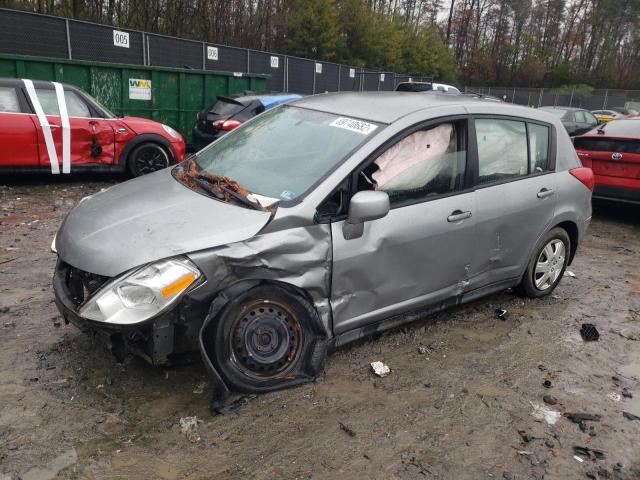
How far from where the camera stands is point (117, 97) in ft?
36.2

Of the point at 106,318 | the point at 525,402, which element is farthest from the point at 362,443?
the point at 106,318

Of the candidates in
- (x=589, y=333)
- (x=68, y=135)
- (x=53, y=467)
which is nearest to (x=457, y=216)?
(x=589, y=333)

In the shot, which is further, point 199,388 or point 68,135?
point 68,135

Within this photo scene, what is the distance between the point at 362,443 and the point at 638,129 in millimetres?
7173

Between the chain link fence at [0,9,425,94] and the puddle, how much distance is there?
12.5 meters

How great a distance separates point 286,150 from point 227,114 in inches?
299

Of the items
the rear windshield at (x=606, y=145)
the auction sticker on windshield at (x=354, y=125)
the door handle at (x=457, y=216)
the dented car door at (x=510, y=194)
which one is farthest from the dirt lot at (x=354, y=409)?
the rear windshield at (x=606, y=145)

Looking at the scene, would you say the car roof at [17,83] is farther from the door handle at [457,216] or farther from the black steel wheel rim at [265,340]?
the door handle at [457,216]

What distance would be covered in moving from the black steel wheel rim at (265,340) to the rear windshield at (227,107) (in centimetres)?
839

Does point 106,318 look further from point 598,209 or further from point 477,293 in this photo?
point 598,209

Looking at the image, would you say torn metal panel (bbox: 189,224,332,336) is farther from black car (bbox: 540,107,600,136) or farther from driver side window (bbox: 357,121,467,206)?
black car (bbox: 540,107,600,136)

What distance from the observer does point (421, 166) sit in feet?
11.9

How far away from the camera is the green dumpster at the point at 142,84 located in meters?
9.79

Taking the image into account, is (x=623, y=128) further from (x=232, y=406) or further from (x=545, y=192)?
(x=232, y=406)
